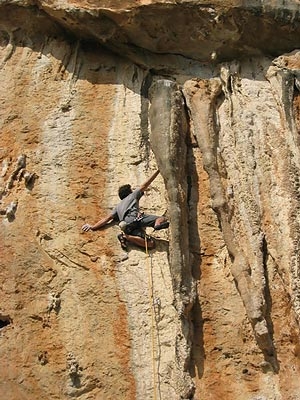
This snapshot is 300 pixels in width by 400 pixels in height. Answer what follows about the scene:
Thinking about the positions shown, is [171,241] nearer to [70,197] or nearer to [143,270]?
[143,270]

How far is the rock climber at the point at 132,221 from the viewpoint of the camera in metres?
10.1

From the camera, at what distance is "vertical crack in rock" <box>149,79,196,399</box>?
30.5ft

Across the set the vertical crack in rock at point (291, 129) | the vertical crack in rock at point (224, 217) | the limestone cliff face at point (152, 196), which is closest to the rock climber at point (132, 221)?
the limestone cliff face at point (152, 196)

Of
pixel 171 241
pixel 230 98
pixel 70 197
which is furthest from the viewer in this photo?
pixel 230 98

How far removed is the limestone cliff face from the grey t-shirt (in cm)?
29

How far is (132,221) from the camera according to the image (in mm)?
10094

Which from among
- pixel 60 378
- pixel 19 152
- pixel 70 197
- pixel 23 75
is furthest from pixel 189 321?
pixel 23 75

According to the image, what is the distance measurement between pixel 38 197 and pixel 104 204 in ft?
2.83

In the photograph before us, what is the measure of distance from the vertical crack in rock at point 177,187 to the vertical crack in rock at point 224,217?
0.24 metres

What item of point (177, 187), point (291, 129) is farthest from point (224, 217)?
point (291, 129)

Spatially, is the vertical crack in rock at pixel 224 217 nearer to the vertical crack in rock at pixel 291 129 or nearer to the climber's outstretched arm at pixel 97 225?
the vertical crack in rock at pixel 291 129

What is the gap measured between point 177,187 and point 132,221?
0.74 meters

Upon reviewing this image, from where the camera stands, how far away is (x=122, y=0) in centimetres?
1142

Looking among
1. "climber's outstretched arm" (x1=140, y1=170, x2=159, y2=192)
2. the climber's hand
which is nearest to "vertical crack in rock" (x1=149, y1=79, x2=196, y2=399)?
"climber's outstretched arm" (x1=140, y1=170, x2=159, y2=192)
